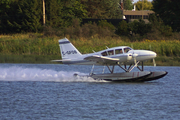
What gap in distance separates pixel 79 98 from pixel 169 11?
3810 cm

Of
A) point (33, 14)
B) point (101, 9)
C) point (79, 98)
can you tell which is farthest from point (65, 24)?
point (79, 98)

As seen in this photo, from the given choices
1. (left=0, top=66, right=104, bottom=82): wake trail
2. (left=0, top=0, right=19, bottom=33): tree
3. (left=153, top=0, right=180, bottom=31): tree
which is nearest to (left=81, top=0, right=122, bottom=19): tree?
(left=153, top=0, right=180, bottom=31): tree

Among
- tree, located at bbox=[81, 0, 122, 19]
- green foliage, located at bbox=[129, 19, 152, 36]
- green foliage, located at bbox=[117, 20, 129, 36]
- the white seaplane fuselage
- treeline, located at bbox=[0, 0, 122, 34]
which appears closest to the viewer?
the white seaplane fuselage

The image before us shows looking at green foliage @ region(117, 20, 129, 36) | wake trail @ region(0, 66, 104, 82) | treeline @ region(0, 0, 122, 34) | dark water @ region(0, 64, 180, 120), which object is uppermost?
treeline @ region(0, 0, 122, 34)

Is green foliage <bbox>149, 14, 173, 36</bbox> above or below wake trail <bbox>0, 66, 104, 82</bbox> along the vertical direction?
above

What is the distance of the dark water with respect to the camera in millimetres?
13298

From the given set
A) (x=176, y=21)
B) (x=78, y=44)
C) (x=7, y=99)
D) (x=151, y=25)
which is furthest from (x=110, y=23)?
(x=7, y=99)

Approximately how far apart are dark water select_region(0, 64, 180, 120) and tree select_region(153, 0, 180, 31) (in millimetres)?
26668

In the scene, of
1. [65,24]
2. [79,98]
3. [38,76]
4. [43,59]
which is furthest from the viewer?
[65,24]

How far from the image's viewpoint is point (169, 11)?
167 ft

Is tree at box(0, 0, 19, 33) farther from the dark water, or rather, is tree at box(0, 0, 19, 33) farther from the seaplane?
the seaplane

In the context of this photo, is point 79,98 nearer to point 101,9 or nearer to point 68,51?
point 68,51

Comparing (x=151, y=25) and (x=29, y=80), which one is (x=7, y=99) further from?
(x=151, y=25)

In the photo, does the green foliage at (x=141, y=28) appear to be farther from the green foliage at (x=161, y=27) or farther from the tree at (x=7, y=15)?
the tree at (x=7, y=15)
